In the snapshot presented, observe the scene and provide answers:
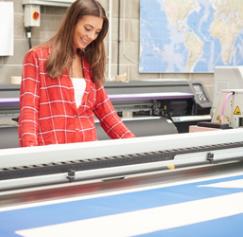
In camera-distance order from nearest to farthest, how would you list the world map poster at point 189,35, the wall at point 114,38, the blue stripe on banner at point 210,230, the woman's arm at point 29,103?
the blue stripe on banner at point 210,230 < the woman's arm at point 29,103 < the wall at point 114,38 < the world map poster at point 189,35

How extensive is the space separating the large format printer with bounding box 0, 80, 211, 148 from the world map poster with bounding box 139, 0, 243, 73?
82cm

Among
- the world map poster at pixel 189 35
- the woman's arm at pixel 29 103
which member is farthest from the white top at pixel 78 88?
the world map poster at pixel 189 35

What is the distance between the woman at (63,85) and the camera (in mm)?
1948

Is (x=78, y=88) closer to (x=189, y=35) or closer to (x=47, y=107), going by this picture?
(x=47, y=107)

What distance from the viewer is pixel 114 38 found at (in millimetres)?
4848

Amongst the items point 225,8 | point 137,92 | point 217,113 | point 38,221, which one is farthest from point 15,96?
point 225,8

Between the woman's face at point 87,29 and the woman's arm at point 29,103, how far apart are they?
18cm

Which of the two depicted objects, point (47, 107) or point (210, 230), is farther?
point (47, 107)

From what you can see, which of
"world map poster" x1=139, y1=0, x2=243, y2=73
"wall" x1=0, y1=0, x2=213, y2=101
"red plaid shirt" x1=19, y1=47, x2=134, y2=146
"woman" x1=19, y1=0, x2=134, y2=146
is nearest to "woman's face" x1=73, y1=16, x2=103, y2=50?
"woman" x1=19, y1=0, x2=134, y2=146

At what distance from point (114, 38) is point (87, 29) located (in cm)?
288

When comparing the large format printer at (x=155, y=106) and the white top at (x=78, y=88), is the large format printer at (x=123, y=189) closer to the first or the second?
the white top at (x=78, y=88)

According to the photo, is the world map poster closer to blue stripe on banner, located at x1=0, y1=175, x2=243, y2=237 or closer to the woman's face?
the woman's face

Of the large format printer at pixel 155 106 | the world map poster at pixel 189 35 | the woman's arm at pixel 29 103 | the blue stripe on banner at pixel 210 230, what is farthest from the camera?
the world map poster at pixel 189 35

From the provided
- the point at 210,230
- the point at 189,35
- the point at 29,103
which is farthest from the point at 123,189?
the point at 189,35
